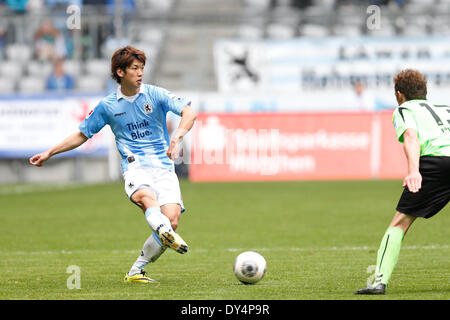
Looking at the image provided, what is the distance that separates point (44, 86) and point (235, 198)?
946cm

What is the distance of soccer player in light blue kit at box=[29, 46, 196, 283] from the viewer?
8.17 m

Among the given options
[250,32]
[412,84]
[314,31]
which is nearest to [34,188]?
[250,32]

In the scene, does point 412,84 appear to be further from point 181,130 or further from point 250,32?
point 250,32

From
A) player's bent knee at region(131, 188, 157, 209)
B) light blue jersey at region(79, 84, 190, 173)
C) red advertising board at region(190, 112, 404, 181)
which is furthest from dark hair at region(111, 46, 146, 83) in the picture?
red advertising board at region(190, 112, 404, 181)

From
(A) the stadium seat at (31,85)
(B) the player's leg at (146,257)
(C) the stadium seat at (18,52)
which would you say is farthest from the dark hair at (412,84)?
(C) the stadium seat at (18,52)

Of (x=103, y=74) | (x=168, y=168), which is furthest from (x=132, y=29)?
(x=168, y=168)

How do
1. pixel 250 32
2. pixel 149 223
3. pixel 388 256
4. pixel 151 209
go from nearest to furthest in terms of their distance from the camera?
pixel 388 256, pixel 149 223, pixel 151 209, pixel 250 32

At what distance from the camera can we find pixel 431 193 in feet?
23.4

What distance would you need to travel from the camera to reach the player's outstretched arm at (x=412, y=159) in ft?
22.2

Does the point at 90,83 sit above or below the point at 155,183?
above

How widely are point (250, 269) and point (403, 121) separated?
189 cm

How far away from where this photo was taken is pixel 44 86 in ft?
85.2

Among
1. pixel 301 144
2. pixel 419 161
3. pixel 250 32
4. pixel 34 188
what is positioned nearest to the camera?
pixel 419 161

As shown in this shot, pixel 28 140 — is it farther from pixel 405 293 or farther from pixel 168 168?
pixel 405 293
